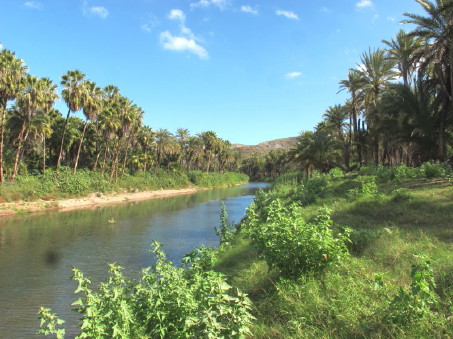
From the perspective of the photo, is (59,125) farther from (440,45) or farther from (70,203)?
(440,45)

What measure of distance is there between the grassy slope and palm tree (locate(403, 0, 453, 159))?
15.6 meters

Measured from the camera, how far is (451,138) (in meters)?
26.7

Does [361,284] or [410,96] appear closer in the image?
[361,284]

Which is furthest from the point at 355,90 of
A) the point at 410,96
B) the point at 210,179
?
the point at 210,179

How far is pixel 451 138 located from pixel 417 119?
4470mm

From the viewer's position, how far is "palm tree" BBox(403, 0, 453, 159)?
20.6m

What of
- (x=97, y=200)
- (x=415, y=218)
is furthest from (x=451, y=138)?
(x=97, y=200)

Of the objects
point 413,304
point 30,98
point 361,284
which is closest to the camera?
point 413,304

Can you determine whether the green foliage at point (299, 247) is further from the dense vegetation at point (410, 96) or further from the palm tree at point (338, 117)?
the palm tree at point (338, 117)

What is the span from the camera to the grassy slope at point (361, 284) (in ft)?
14.0

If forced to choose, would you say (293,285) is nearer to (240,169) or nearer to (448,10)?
(448,10)

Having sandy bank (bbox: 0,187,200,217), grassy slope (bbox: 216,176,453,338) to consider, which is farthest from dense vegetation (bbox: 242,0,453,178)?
sandy bank (bbox: 0,187,200,217)

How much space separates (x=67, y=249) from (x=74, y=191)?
25.4 m

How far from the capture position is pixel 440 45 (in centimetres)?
2173
